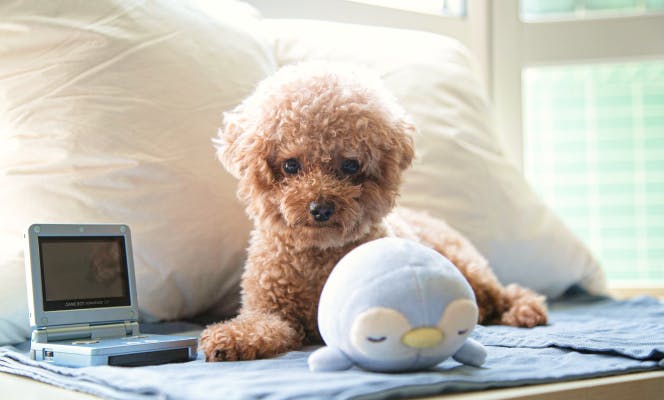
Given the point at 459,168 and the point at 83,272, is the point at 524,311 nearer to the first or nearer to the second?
the point at 459,168

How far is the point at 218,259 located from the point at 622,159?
1.51 metres

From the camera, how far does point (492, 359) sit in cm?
96

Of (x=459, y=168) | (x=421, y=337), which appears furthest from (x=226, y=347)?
(x=459, y=168)

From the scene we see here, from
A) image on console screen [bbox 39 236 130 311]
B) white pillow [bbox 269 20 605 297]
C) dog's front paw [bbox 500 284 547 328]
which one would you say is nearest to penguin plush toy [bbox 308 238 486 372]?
image on console screen [bbox 39 236 130 311]

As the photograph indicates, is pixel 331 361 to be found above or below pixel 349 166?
below

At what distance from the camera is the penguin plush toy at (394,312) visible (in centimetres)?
79

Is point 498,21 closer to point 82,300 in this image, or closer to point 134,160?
point 134,160

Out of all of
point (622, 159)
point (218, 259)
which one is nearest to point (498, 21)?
point (622, 159)

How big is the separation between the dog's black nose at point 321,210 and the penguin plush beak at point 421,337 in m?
0.29

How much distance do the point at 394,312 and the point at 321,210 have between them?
0.28 m

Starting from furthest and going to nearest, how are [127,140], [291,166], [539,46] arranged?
[539,46] < [127,140] < [291,166]

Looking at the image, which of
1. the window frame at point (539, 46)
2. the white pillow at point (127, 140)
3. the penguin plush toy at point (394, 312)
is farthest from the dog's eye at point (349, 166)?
the window frame at point (539, 46)

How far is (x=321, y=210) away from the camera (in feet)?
3.40

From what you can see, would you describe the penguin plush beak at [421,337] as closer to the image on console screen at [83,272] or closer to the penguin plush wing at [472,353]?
the penguin plush wing at [472,353]
